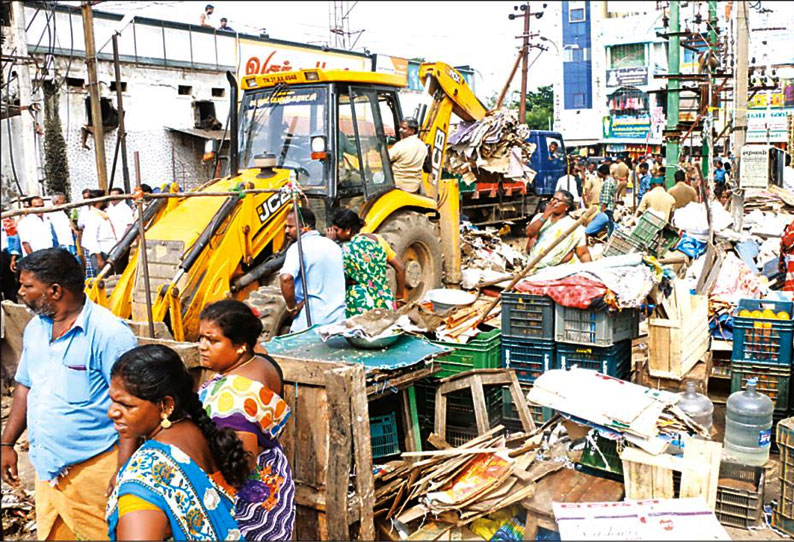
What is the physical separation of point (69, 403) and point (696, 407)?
3.64 metres

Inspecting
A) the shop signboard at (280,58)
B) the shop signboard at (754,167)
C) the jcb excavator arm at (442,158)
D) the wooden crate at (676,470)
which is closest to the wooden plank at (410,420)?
the wooden crate at (676,470)

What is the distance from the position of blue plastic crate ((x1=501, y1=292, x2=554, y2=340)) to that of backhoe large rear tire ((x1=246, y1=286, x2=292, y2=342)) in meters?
1.98

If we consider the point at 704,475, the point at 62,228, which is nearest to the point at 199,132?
the point at 62,228

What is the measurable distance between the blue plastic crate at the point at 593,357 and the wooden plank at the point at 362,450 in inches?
86.4

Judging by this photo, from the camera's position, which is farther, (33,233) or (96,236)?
(96,236)

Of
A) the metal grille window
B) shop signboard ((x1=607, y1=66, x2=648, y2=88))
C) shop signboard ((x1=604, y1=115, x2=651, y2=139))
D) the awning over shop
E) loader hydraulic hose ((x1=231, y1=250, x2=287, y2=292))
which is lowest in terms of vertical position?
loader hydraulic hose ((x1=231, y1=250, x2=287, y2=292))

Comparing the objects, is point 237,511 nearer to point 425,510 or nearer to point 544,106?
point 425,510

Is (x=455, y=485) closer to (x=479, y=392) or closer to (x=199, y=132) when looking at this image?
(x=479, y=392)

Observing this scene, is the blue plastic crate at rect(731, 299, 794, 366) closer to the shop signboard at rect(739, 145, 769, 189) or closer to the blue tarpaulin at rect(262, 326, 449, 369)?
the blue tarpaulin at rect(262, 326, 449, 369)

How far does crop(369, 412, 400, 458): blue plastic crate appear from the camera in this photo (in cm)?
469

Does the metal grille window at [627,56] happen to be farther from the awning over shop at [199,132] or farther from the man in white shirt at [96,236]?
the man in white shirt at [96,236]

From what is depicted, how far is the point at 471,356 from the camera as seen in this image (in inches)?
214

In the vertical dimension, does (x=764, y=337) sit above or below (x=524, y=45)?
below

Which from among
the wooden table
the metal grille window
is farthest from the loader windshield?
the metal grille window
